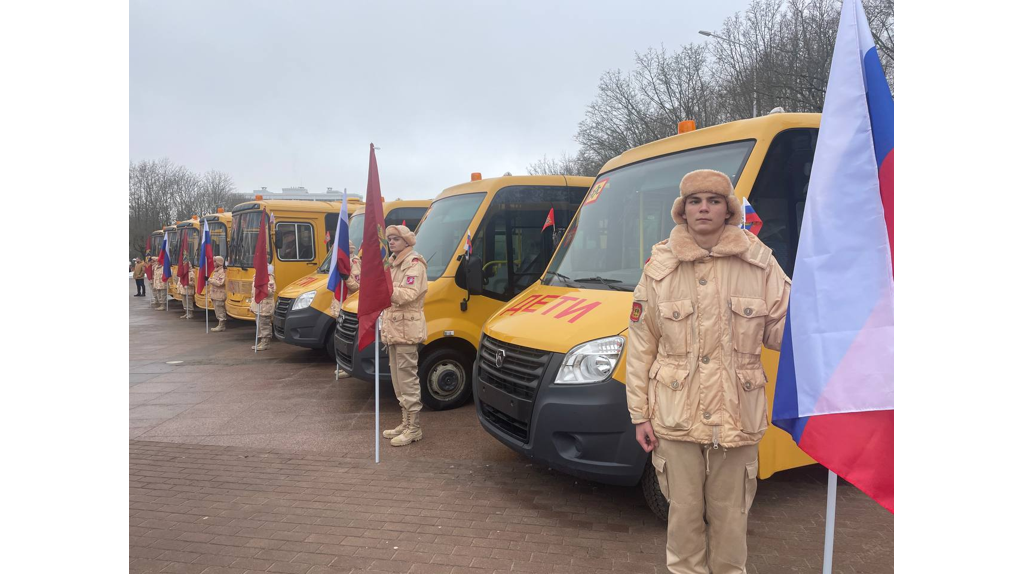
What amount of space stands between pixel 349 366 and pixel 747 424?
18.0 feet

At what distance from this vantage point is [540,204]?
7.66m

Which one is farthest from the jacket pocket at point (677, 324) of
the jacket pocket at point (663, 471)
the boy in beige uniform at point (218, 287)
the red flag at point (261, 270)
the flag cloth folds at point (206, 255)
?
the flag cloth folds at point (206, 255)

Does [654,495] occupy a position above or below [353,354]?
below

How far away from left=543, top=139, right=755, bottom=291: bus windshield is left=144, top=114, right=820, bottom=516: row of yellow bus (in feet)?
0.03

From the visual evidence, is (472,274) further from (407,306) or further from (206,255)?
A: (206,255)

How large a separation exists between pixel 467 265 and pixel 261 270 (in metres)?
6.57

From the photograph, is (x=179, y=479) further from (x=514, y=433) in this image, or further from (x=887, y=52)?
(x=887, y=52)

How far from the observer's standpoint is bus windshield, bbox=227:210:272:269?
13359 mm

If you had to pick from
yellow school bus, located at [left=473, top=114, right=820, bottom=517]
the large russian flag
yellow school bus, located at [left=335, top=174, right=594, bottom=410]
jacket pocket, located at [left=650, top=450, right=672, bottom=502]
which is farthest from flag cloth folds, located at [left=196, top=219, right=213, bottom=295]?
the large russian flag

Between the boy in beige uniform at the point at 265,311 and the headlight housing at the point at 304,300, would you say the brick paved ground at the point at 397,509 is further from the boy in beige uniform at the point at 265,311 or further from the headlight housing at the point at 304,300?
the boy in beige uniform at the point at 265,311

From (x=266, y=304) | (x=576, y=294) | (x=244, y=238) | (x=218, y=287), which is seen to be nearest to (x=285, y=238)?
(x=244, y=238)

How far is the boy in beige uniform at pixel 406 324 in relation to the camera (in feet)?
18.7

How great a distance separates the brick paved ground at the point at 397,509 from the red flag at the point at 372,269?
52.8 inches

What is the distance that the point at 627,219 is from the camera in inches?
187
